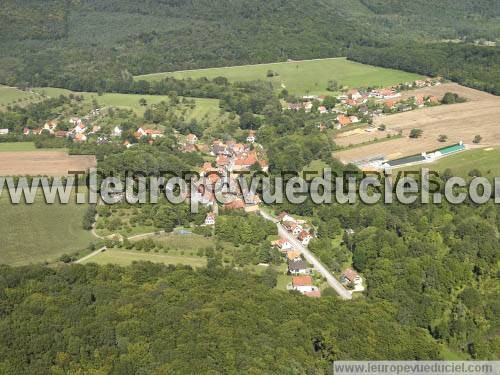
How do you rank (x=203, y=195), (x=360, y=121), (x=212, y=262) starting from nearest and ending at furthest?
(x=212, y=262) < (x=203, y=195) < (x=360, y=121)

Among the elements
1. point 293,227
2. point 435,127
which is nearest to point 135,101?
point 435,127

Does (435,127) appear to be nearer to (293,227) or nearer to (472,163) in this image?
(472,163)

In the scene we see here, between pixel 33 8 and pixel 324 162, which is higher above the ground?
pixel 33 8

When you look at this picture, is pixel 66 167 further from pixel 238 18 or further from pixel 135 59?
pixel 238 18

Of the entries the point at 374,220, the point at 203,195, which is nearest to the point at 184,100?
the point at 203,195

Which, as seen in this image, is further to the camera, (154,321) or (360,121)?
(360,121)

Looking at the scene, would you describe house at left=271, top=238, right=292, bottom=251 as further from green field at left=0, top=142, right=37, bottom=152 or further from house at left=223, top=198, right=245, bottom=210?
green field at left=0, top=142, right=37, bottom=152


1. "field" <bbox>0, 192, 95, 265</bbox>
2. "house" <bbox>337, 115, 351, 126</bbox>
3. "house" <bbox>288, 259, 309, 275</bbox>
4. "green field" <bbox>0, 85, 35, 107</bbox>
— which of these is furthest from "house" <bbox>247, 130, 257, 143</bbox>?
"green field" <bbox>0, 85, 35, 107</bbox>
